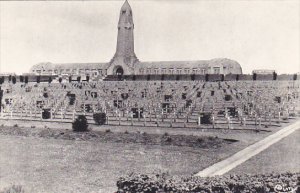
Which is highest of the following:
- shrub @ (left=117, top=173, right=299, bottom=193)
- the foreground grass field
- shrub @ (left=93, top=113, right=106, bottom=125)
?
shrub @ (left=93, top=113, right=106, bottom=125)

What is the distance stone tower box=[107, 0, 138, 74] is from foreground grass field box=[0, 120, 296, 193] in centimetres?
5310

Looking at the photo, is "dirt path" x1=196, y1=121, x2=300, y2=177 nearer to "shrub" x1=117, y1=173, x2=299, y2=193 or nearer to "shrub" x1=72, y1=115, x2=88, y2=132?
"shrub" x1=117, y1=173, x2=299, y2=193

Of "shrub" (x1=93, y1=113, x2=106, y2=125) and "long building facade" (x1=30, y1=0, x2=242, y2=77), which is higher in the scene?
"long building facade" (x1=30, y1=0, x2=242, y2=77)

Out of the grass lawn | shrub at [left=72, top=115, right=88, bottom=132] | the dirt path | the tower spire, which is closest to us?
the dirt path

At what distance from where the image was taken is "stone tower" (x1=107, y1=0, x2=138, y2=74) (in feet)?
238

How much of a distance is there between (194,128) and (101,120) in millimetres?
→ 6565

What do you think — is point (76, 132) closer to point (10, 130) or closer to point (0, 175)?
point (10, 130)

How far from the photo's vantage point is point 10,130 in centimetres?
2448

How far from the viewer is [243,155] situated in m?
15.9

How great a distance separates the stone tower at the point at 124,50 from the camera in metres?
72.6

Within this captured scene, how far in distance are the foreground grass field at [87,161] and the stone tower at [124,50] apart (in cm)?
5310

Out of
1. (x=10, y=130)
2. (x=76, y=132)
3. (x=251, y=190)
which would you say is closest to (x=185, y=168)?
(x=251, y=190)

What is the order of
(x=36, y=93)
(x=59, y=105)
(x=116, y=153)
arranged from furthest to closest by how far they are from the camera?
(x=36, y=93), (x=59, y=105), (x=116, y=153)

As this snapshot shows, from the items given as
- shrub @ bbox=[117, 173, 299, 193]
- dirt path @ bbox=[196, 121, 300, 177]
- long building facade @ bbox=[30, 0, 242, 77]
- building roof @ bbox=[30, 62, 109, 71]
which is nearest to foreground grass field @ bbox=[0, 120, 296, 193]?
dirt path @ bbox=[196, 121, 300, 177]
